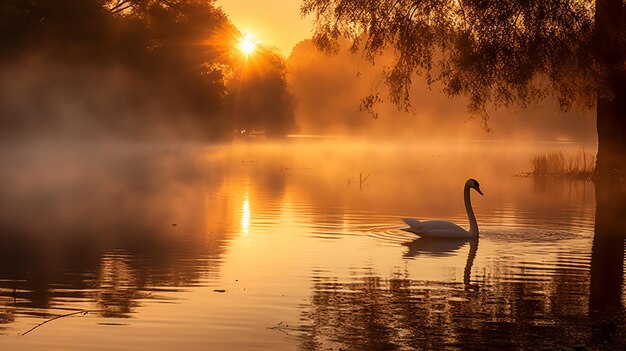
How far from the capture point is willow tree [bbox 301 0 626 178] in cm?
3309

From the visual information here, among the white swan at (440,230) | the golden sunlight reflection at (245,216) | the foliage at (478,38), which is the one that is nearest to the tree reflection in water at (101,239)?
the golden sunlight reflection at (245,216)

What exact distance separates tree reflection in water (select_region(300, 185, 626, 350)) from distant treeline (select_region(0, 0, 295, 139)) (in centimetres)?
6182

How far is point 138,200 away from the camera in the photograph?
108 feet

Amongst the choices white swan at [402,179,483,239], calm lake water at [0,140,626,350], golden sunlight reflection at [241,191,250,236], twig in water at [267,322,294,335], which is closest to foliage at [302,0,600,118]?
calm lake water at [0,140,626,350]

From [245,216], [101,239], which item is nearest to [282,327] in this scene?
[101,239]

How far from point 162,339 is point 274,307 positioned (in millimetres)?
2312

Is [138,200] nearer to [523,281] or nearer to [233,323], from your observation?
[523,281]

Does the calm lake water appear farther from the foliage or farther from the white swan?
the foliage

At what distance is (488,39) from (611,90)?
25.8ft

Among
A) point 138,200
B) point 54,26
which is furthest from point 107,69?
point 138,200

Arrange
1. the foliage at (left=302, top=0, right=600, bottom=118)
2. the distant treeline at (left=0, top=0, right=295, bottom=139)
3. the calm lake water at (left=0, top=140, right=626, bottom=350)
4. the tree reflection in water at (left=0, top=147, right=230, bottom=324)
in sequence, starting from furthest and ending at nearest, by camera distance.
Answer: the distant treeline at (left=0, top=0, right=295, bottom=139), the foliage at (left=302, top=0, right=600, bottom=118), the tree reflection in water at (left=0, top=147, right=230, bottom=324), the calm lake water at (left=0, top=140, right=626, bottom=350)

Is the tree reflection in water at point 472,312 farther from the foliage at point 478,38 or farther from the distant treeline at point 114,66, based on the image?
the distant treeline at point 114,66

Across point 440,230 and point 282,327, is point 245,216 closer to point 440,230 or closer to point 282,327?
point 440,230

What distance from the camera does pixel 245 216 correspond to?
92.0 feet
